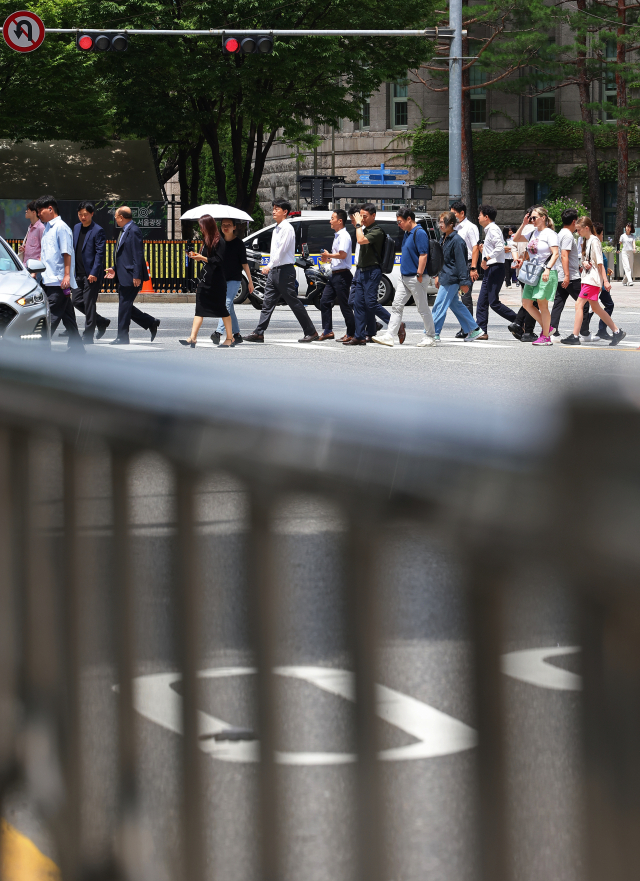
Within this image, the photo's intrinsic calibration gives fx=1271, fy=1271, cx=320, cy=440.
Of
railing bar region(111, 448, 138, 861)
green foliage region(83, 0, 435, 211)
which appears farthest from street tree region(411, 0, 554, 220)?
railing bar region(111, 448, 138, 861)

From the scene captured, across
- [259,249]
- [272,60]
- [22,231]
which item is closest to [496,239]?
[259,249]

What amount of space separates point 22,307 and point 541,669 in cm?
1187

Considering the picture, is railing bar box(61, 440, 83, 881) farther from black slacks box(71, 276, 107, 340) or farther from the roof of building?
the roof of building

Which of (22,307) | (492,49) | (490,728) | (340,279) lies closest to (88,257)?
(22,307)

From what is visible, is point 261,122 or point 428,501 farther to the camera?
point 261,122

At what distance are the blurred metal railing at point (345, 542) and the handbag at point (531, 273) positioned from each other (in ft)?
45.9

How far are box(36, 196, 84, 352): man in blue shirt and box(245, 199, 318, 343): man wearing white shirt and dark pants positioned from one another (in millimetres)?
2650

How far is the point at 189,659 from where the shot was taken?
1.55m

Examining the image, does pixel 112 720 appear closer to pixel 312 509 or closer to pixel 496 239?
pixel 312 509

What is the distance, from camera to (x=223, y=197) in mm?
35031

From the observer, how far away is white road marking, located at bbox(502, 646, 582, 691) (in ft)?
3.12

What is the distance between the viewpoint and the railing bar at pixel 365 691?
1.21 m

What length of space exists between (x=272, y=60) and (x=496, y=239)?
15.0 meters

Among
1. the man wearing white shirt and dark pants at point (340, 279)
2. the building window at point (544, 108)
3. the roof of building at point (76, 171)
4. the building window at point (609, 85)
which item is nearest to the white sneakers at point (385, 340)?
the man wearing white shirt and dark pants at point (340, 279)
